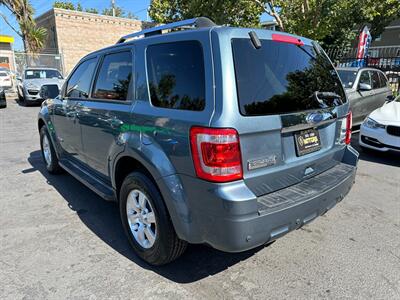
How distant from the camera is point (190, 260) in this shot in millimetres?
2973

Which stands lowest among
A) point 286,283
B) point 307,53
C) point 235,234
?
point 286,283

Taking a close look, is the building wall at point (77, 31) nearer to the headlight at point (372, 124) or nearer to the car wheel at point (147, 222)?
the headlight at point (372, 124)

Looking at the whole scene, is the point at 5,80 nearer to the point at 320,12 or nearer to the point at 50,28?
the point at 50,28

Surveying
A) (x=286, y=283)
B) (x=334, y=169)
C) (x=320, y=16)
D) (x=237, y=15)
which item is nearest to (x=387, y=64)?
(x=320, y=16)

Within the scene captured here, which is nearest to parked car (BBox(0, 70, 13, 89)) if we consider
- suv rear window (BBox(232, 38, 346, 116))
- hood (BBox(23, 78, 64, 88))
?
hood (BBox(23, 78, 64, 88))

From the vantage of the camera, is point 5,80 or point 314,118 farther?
point 5,80

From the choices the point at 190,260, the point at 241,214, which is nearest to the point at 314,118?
the point at 241,214

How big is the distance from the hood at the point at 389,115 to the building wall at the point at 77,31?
2366 cm

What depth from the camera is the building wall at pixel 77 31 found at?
25.9m

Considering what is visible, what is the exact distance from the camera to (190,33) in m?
2.45

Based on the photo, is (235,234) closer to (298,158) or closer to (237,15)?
(298,158)

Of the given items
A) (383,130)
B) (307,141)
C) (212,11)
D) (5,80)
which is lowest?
(383,130)

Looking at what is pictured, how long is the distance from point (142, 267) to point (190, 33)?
1.99 m

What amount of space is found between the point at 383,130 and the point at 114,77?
4908 millimetres
